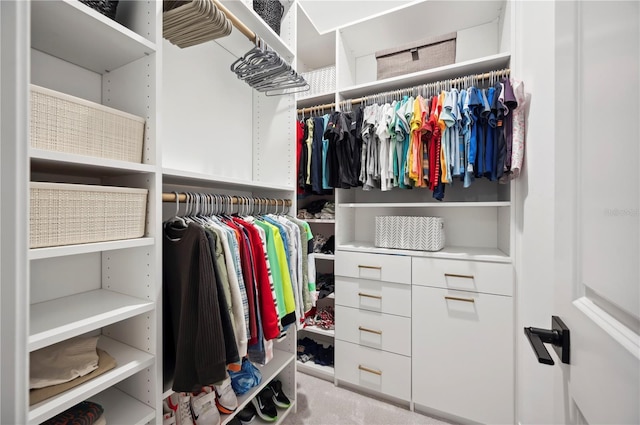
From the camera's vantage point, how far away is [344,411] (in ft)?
5.63

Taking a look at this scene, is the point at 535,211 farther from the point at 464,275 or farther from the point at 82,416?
the point at 82,416

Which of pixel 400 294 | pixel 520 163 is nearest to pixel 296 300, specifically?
pixel 400 294

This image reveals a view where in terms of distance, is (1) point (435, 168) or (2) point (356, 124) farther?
(2) point (356, 124)

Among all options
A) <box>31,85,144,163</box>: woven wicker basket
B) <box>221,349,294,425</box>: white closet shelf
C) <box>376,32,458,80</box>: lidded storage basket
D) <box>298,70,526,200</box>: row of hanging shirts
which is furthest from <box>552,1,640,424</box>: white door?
<box>376,32,458,80</box>: lidded storage basket

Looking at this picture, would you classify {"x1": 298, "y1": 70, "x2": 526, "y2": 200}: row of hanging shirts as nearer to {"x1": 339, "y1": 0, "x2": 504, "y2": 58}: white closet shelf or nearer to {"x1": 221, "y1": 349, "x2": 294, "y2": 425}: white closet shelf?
{"x1": 339, "y1": 0, "x2": 504, "y2": 58}: white closet shelf

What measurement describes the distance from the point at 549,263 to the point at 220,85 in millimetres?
1945

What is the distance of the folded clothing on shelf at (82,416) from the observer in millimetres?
772

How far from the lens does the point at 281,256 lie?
1.28 metres

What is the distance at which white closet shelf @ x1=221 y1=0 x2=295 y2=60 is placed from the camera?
1247 millimetres

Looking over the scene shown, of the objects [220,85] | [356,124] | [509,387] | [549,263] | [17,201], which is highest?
[220,85]

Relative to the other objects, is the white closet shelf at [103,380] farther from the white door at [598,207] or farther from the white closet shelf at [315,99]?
the white closet shelf at [315,99]

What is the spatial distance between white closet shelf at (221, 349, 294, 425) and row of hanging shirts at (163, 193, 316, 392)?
297 mm

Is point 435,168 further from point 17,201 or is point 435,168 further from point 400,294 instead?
point 17,201

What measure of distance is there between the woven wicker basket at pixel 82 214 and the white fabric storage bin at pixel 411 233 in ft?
4.76
